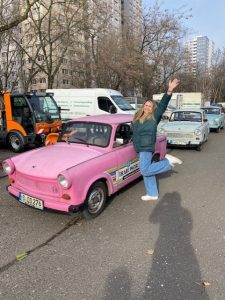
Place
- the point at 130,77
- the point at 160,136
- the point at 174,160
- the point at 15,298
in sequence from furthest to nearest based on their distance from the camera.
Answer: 1. the point at 130,77
2. the point at 174,160
3. the point at 160,136
4. the point at 15,298

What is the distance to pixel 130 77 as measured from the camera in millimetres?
29219

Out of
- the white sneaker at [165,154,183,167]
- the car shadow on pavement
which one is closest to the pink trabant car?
the car shadow on pavement

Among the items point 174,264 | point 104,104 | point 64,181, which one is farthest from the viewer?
point 104,104

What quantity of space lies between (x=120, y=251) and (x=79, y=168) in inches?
54.4

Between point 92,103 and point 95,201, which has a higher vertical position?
point 92,103

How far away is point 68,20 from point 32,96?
1341 cm

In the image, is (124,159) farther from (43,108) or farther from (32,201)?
(43,108)

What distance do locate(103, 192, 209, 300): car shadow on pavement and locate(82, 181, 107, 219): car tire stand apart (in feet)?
3.38

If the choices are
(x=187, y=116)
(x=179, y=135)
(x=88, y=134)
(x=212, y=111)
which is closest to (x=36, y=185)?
(x=88, y=134)

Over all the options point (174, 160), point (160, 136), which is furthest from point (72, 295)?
point (174, 160)

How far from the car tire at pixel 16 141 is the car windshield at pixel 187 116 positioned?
6498 millimetres

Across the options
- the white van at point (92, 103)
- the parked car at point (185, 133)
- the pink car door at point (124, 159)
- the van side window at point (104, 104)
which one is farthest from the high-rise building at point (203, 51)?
the pink car door at point (124, 159)

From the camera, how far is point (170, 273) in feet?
11.3

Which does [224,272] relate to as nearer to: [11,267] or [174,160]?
[11,267]
